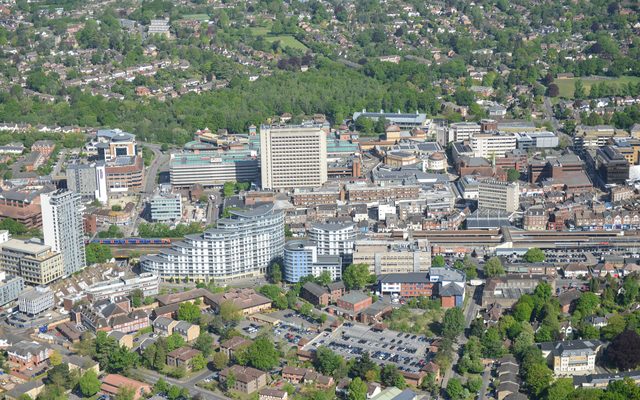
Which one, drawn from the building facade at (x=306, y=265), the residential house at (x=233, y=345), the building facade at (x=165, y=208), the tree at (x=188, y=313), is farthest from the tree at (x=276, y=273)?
the building facade at (x=165, y=208)

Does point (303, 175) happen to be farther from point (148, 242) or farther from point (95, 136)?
point (95, 136)

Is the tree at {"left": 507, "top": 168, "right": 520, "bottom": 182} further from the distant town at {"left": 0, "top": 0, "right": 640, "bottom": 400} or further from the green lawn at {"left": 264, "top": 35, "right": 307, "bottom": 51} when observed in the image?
the green lawn at {"left": 264, "top": 35, "right": 307, "bottom": 51}

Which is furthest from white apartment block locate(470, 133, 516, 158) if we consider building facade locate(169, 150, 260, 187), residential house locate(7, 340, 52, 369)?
residential house locate(7, 340, 52, 369)

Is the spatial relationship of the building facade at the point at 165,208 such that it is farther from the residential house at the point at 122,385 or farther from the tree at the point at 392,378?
the tree at the point at 392,378

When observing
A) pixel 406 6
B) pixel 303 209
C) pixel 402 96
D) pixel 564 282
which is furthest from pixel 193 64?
pixel 564 282

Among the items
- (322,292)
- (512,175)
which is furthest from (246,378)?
(512,175)

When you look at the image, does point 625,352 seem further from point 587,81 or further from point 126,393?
point 587,81
